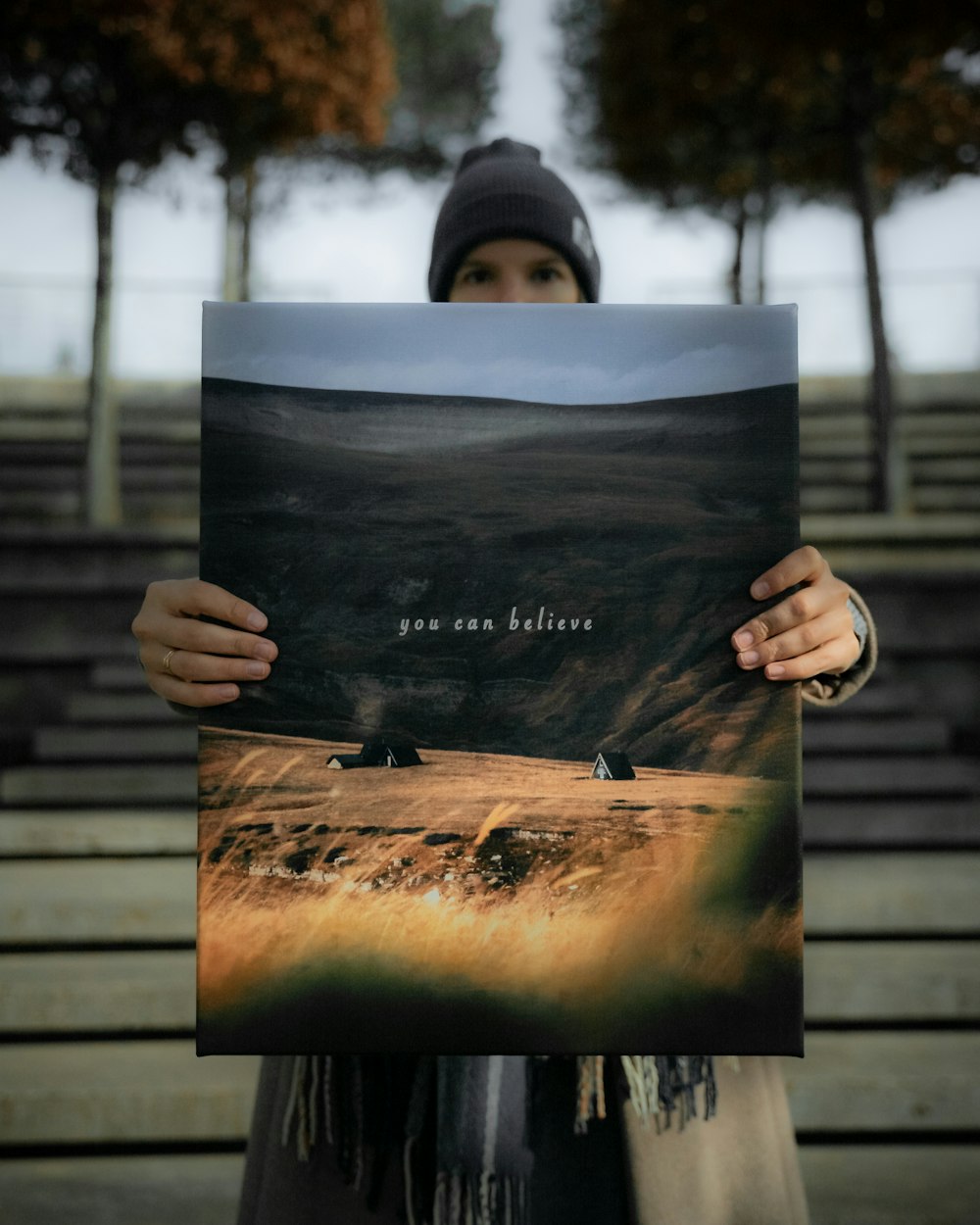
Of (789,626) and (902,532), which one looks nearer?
(789,626)

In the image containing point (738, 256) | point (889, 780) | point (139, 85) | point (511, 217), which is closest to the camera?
point (511, 217)

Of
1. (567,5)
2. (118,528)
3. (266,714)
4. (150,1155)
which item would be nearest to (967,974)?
Answer: (150,1155)

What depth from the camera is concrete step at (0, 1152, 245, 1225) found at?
1.49 m

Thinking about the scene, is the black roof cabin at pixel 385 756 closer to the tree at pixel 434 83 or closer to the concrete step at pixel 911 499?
the concrete step at pixel 911 499

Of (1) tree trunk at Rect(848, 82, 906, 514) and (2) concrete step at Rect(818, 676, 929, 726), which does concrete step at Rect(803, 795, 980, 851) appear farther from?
(1) tree trunk at Rect(848, 82, 906, 514)

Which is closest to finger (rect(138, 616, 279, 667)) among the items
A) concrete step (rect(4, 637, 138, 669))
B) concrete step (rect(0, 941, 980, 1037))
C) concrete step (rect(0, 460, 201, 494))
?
concrete step (rect(0, 941, 980, 1037))

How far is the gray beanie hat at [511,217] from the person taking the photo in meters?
1.01

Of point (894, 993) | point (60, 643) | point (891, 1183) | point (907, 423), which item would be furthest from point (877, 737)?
point (60, 643)

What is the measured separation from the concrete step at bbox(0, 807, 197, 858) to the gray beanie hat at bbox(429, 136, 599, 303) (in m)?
1.55

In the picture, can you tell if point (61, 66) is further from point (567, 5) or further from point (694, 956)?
point (694, 956)

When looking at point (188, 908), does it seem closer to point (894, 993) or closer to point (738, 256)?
point (894, 993)

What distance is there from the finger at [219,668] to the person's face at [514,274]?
0.60 metres

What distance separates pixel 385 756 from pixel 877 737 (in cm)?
224

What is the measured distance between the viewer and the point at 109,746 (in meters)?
2.54
